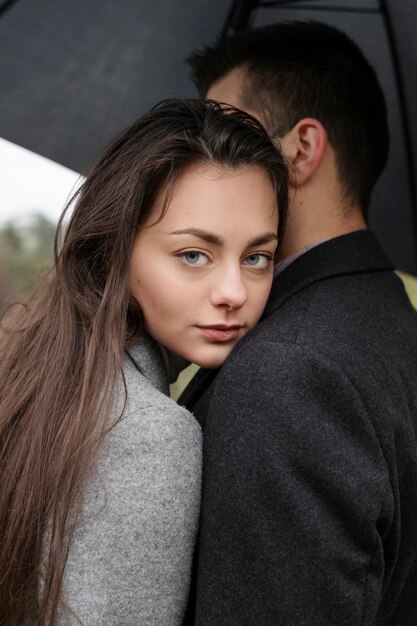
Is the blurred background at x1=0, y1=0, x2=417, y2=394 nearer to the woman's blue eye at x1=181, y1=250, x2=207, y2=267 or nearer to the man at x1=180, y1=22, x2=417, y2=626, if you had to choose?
the man at x1=180, y1=22, x2=417, y2=626

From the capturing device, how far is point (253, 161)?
7.02ft

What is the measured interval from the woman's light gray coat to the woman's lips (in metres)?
0.23

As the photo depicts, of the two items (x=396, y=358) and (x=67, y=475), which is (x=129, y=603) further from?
(x=396, y=358)

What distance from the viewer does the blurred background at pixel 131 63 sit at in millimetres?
3133

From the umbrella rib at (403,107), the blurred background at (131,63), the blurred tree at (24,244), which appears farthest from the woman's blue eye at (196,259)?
the blurred tree at (24,244)

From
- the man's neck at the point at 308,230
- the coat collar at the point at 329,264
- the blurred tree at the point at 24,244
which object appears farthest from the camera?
the blurred tree at the point at 24,244

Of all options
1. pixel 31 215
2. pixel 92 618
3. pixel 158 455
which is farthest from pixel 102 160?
pixel 31 215

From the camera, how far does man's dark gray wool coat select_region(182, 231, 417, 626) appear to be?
5.64ft

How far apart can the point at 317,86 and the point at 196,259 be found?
990 mm

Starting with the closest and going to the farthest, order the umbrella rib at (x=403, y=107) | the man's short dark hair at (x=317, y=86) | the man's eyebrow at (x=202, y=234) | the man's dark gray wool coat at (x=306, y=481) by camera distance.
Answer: the man's dark gray wool coat at (x=306, y=481), the man's eyebrow at (x=202, y=234), the man's short dark hair at (x=317, y=86), the umbrella rib at (x=403, y=107)

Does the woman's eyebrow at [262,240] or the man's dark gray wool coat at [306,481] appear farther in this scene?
the woman's eyebrow at [262,240]

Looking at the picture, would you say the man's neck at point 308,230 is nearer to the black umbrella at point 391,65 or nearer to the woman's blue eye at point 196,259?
the woman's blue eye at point 196,259

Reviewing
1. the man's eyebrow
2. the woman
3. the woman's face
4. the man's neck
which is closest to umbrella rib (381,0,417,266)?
the man's neck

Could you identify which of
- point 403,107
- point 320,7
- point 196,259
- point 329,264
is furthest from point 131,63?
point 196,259
